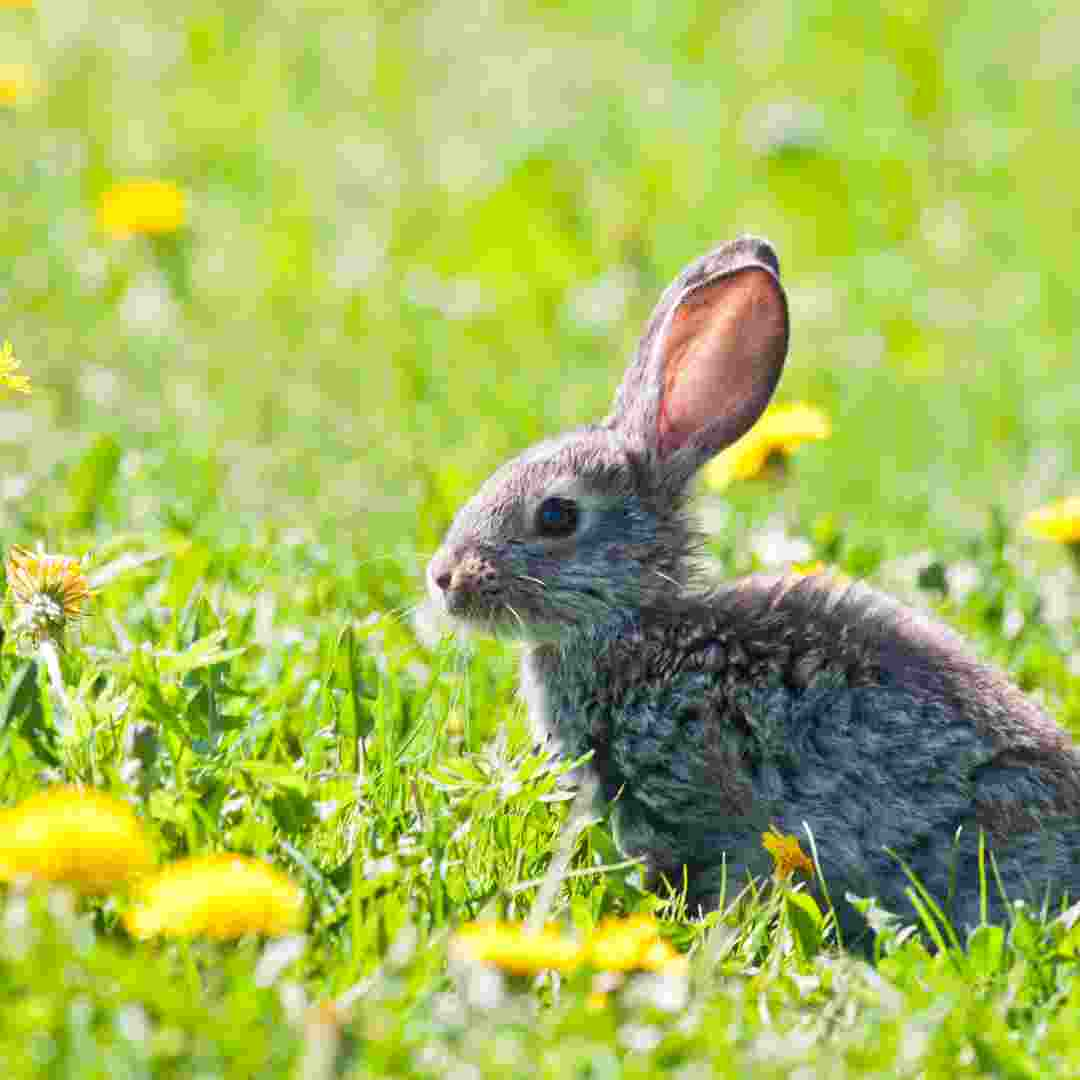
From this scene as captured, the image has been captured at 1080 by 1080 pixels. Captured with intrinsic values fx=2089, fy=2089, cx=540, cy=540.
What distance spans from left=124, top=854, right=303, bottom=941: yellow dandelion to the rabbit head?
5.98 feet

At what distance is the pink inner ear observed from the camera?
5156mm

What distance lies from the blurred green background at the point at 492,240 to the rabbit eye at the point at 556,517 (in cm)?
113

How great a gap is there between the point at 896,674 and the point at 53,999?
2347 millimetres

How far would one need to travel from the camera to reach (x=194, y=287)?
326 inches

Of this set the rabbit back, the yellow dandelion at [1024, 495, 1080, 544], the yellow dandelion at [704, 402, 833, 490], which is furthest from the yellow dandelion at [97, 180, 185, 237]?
the rabbit back

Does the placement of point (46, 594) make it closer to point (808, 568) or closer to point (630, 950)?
point (630, 950)

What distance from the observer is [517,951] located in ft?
10.2

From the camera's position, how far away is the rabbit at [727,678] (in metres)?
4.45

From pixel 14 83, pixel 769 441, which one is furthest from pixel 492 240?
pixel 769 441

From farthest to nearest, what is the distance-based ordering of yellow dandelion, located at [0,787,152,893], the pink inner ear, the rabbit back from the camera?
the pink inner ear < the rabbit back < yellow dandelion, located at [0,787,152,893]

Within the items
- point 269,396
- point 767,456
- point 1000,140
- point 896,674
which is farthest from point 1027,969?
point 1000,140

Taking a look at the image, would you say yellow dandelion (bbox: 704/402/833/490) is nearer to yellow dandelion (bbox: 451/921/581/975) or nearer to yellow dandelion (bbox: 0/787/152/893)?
yellow dandelion (bbox: 451/921/581/975)

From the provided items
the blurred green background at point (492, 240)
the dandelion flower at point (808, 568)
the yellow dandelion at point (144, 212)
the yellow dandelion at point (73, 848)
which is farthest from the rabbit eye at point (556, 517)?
the yellow dandelion at point (144, 212)

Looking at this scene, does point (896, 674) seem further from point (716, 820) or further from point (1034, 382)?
point (1034, 382)
